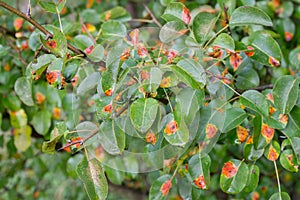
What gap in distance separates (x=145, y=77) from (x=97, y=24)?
2.05ft

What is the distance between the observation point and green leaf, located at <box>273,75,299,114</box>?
656 millimetres

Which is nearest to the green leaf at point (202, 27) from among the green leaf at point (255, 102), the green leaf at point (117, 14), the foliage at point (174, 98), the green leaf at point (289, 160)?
the foliage at point (174, 98)

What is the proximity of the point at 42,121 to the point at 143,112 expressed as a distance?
511 mm

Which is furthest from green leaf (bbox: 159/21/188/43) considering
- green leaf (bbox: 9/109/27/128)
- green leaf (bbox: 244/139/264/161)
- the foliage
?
green leaf (bbox: 9/109/27/128)

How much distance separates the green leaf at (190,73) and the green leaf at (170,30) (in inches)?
5.7

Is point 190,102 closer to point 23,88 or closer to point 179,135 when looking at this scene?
point 179,135

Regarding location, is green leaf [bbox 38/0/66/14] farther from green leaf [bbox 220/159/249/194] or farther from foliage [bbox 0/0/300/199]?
green leaf [bbox 220/159/249/194]

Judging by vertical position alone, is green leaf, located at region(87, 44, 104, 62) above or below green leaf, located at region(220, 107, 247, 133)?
above

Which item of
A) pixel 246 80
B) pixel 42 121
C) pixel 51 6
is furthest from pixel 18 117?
pixel 246 80

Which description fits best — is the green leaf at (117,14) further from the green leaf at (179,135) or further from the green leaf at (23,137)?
the green leaf at (179,135)

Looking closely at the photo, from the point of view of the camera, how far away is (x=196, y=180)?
690mm

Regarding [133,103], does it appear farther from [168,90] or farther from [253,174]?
[253,174]

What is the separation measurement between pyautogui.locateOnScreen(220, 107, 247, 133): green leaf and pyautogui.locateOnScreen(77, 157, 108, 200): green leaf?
0.64 ft

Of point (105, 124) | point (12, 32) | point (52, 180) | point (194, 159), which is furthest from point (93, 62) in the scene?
point (52, 180)
